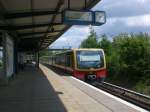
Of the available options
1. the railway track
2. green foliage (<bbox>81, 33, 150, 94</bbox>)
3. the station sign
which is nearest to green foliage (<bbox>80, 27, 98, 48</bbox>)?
green foliage (<bbox>81, 33, 150, 94</bbox>)

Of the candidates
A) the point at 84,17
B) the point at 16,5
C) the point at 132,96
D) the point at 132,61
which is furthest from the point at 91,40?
the point at 84,17

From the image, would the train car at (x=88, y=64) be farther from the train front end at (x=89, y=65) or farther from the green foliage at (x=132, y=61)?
the green foliage at (x=132, y=61)

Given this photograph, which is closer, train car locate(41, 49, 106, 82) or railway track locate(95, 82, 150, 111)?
railway track locate(95, 82, 150, 111)

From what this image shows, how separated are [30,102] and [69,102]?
4.58ft

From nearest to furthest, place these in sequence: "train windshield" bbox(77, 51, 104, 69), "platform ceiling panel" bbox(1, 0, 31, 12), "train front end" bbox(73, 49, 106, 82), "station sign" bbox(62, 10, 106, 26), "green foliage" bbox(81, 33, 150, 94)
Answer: "station sign" bbox(62, 10, 106, 26)
"platform ceiling panel" bbox(1, 0, 31, 12)
"train front end" bbox(73, 49, 106, 82)
"train windshield" bbox(77, 51, 104, 69)
"green foliage" bbox(81, 33, 150, 94)

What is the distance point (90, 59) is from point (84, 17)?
12.5 metres

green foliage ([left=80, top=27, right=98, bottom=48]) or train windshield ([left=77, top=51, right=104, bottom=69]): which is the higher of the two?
green foliage ([left=80, top=27, right=98, bottom=48])

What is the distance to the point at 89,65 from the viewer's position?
3122 cm

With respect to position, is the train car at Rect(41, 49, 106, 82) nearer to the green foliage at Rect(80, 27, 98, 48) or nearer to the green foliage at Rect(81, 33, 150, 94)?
the green foliage at Rect(81, 33, 150, 94)

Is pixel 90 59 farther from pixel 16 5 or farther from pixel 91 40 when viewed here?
pixel 91 40

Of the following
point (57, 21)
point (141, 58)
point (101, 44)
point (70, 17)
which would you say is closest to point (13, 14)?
point (70, 17)

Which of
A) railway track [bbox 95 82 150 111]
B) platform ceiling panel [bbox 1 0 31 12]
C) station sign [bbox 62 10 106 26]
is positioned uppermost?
platform ceiling panel [bbox 1 0 31 12]

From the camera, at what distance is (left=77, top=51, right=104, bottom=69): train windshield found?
31250 mm

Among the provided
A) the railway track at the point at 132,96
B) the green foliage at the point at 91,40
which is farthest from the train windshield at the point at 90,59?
the green foliage at the point at 91,40
